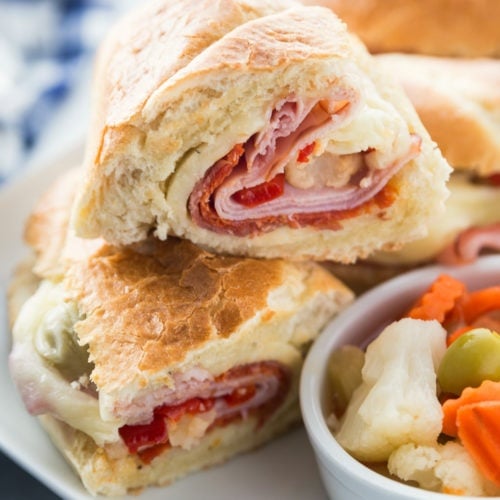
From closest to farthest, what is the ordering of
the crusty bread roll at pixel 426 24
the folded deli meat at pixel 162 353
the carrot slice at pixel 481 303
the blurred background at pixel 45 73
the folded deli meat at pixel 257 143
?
the folded deli meat at pixel 257 143, the folded deli meat at pixel 162 353, the carrot slice at pixel 481 303, the crusty bread roll at pixel 426 24, the blurred background at pixel 45 73

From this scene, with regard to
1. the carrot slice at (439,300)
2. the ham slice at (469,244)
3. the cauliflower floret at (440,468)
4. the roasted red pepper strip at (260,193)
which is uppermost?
the roasted red pepper strip at (260,193)

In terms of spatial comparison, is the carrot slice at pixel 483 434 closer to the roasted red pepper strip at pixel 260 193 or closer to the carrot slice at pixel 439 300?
the carrot slice at pixel 439 300

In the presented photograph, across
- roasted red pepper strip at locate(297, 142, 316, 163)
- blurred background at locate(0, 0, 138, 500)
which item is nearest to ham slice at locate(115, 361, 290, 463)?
roasted red pepper strip at locate(297, 142, 316, 163)

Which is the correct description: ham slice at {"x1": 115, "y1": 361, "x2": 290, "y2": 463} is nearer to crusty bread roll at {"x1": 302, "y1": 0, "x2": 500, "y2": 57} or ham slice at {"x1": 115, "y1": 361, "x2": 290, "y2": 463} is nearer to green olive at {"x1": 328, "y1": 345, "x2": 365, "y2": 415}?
green olive at {"x1": 328, "y1": 345, "x2": 365, "y2": 415}

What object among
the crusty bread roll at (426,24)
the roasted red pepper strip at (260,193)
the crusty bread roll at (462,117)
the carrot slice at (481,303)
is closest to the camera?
the roasted red pepper strip at (260,193)

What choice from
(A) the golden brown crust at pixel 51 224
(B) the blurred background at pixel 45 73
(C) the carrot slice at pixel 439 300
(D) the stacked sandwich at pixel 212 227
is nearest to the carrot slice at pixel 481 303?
(C) the carrot slice at pixel 439 300

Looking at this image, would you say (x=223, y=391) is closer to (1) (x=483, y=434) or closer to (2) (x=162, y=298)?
(2) (x=162, y=298)
